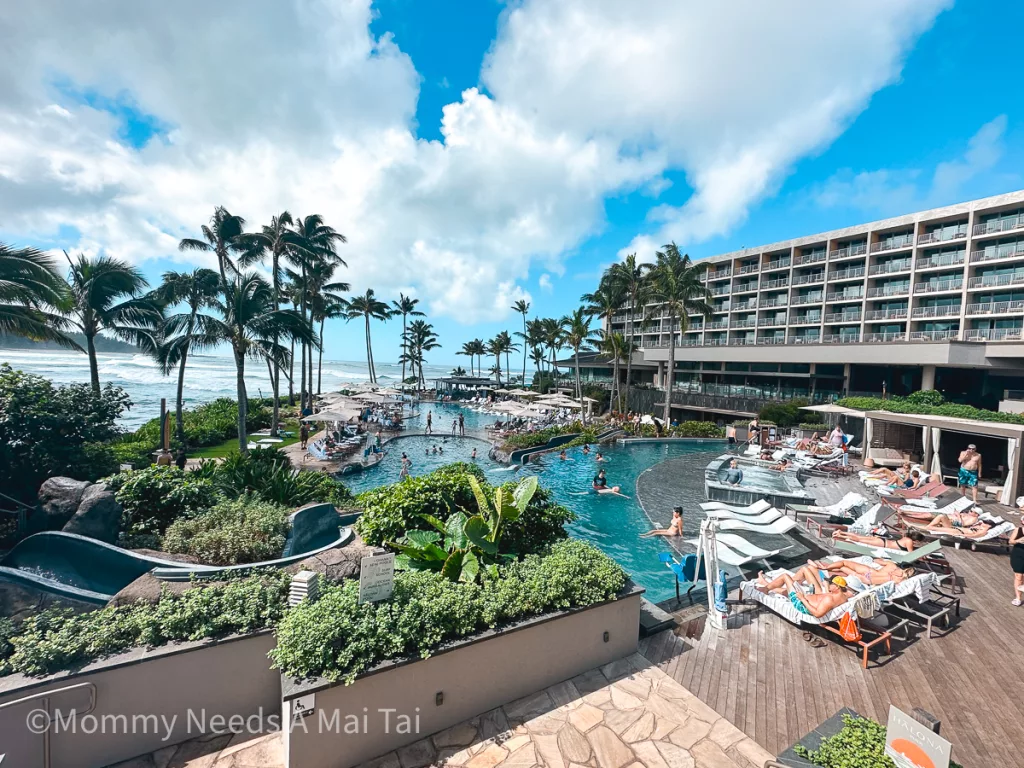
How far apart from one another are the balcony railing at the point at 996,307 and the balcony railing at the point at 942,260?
3.42 metres

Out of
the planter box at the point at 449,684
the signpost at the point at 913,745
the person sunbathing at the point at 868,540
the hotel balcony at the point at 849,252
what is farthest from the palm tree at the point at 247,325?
the hotel balcony at the point at 849,252

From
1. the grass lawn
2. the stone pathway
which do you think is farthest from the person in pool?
the grass lawn

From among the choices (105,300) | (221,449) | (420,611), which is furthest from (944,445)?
(105,300)

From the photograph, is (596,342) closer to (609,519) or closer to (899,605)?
(609,519)

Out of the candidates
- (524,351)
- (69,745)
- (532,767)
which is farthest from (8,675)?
(524,351)

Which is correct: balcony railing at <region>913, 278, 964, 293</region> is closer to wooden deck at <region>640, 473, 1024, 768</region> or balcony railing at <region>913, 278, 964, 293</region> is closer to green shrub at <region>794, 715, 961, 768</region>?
wooden deck at <region>640, 473, 1024, 768</region>

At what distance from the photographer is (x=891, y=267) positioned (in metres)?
34.4

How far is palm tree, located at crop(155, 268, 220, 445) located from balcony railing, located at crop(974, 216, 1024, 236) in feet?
157

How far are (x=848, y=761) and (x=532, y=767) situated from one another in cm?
251

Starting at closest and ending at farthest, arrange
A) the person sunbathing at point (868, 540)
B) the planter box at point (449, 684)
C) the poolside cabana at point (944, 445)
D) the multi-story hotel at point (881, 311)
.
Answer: the planter box at point (449, 684) < the person sunbathing at point (868, 540) < the poolside cabana at point (944, 445) < the multi-story hotel at point (881, 311)

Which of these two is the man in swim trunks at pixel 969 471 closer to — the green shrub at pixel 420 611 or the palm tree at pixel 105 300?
the green shrub at pixel 420 611

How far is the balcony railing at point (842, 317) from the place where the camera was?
120 feet

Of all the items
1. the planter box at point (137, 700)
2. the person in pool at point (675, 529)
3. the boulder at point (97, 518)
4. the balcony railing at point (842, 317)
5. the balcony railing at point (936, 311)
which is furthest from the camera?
the balcony railing at point (842, 317)

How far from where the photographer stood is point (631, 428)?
91.9 feet
